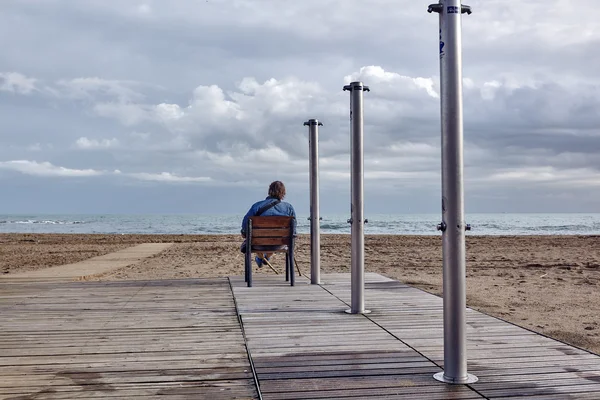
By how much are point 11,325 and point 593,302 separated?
271 inches

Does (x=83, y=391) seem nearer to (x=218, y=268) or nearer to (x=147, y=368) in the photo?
(x=147, y=368)

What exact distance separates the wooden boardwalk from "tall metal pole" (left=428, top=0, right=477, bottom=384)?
0.69ft

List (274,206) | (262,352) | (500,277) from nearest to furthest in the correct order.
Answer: (262,352) → (274,206) → (500,277)

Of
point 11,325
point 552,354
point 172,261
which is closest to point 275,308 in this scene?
point 11,325

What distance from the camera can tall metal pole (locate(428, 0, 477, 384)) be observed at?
3367 mm

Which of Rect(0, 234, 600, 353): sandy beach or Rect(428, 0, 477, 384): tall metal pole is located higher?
Rect(428, 0, 477, 384): tall metal pole

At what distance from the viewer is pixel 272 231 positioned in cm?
797

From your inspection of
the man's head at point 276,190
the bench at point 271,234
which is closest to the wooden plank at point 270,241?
the bench at point 271,234

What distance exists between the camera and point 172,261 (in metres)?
15.8

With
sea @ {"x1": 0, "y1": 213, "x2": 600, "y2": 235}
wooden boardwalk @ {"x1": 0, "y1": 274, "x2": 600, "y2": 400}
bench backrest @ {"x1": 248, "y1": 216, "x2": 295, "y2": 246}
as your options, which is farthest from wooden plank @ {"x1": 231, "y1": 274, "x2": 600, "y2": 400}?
sea @ {"x1": 0, "y1": 213, "x2": 600, "y2": 235}

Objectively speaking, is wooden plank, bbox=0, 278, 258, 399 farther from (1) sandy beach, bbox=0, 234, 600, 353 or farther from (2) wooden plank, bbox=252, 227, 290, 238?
(1) sandy beach, bbox=0, 234, 600, 353

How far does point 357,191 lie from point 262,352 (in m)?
2.02

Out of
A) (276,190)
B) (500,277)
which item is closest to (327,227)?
(500,277)

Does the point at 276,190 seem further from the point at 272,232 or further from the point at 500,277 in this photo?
the point at 500,277
